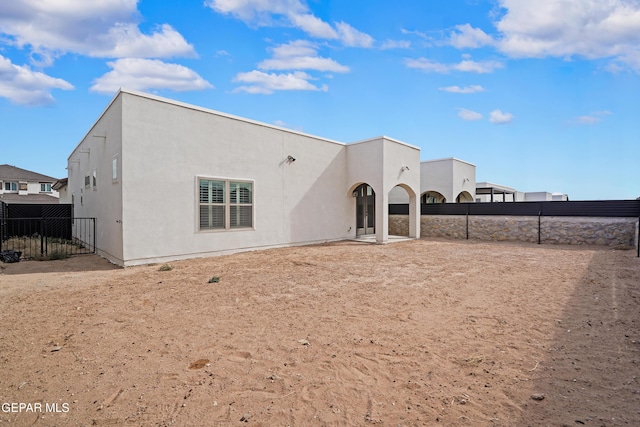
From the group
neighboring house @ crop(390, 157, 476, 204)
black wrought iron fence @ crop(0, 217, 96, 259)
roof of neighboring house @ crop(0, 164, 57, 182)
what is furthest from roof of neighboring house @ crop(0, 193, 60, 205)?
neighboring house @ crop(390, 157, 476, 204)

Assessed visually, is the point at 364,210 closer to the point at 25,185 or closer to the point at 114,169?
the point at 114,169

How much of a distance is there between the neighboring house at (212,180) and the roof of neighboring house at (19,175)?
30941mm

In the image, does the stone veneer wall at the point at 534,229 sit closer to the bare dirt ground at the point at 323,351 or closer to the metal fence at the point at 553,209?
the metal fence at the point at 553,209

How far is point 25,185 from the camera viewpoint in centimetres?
3731

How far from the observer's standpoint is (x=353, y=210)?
51.9 ft

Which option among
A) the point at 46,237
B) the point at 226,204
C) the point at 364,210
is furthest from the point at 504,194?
the point at 46,237

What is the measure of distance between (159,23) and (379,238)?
11.0 metres

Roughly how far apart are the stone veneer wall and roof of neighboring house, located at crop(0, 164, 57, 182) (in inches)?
1708

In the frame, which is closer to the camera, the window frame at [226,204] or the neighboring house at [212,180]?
the neighboring house at [212,180]

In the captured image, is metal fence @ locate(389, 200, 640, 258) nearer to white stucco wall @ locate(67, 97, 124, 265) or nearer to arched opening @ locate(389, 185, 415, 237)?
arched opening @ locate(389, 185, 415, 237)

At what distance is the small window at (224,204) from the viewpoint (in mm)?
10367

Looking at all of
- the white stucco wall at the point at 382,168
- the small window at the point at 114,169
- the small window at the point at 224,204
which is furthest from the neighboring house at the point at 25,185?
the white stucco wall at the point at 382,168

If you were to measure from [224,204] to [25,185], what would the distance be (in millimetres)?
40830

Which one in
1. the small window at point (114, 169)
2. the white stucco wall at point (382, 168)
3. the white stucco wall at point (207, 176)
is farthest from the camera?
the white stucco wall at point (382, 168)
